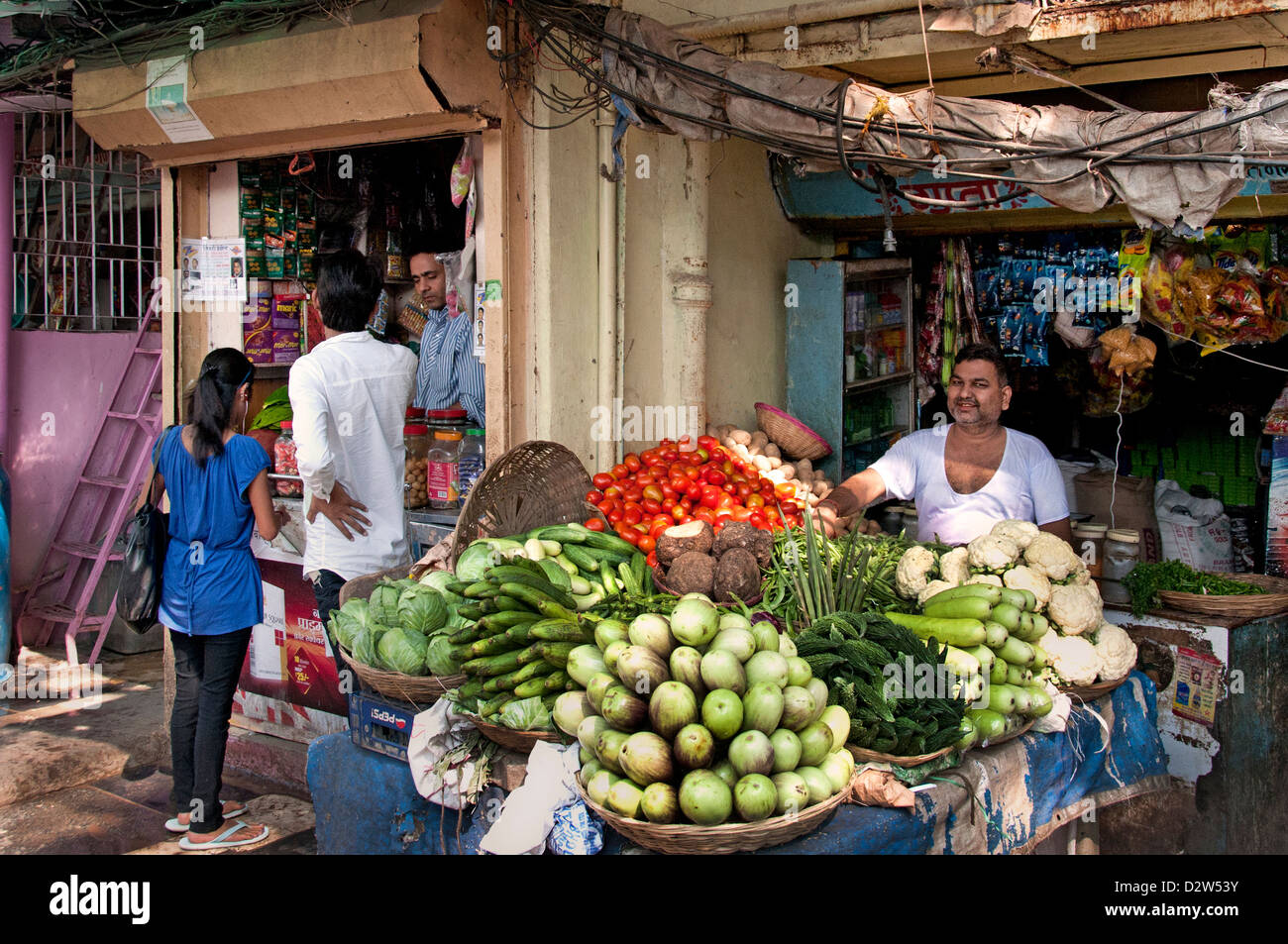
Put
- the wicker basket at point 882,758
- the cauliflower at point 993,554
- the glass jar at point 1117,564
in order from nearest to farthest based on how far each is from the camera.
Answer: the wicker basket at point 882,758 → the cauliflower at point 993,554 → the glass jar at point 1117,564

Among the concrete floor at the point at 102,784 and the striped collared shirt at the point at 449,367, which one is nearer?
the concrete floor at the point at 102,784

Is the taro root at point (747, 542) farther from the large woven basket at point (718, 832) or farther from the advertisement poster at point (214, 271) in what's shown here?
the advertisement poster at point (214, 271)

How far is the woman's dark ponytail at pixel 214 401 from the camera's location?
4.49 metres

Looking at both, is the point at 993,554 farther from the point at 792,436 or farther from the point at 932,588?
the point at 792,436

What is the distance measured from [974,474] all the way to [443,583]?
249cm

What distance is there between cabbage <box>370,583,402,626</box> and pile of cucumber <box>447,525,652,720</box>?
0.21 meters

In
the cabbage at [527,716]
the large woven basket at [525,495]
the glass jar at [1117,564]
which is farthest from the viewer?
the glass jar at [1117,564]

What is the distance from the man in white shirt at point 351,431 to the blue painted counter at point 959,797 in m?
1.13

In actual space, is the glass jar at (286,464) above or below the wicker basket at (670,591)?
above

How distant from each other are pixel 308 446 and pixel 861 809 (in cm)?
266

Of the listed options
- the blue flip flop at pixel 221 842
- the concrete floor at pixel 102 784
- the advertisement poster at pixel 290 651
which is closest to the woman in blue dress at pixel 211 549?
the blue flip flop at pixel 221 842

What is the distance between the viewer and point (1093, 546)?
4.56 meters

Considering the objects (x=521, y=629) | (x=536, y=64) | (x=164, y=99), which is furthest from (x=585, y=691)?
(x=164, y=99)

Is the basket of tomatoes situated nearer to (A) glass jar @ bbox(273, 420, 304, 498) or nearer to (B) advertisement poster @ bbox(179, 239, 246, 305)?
(A) glass jar @ bbox(273, 420, 304, 498)
